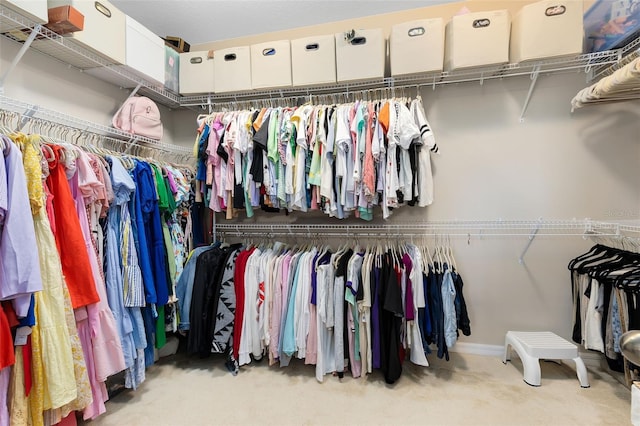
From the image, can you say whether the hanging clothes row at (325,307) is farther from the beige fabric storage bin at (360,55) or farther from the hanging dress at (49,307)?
the beige fabric storage bin at (360,55)

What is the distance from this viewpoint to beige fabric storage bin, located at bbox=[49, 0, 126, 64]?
1.71 meters

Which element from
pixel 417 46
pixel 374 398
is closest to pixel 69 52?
pixel 417 46

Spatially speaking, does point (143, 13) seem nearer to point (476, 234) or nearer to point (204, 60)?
point (204, 60)

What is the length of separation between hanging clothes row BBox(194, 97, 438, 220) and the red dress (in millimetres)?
913

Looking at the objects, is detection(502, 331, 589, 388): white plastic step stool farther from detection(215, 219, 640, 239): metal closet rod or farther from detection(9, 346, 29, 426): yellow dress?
detection(9, 346, 29, 426): yellow dress

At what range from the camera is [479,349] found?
7.78ft

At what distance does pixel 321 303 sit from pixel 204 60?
78.8 inches

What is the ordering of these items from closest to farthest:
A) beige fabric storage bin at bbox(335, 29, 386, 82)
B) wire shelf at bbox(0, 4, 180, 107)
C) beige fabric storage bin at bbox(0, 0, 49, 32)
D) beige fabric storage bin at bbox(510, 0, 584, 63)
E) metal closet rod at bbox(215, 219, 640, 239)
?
beige fabric storage bin at bbox(0, 0, 49, 32)
wire shelf at bbox(0, 4, 180, 107)
beige fabric storage bin at bbox(510, 0, 584, 63)
beige fabric storage bin at bbox(335, 29, 386, 82)
metal closet rod at bbox(215, 219, 640, 239)

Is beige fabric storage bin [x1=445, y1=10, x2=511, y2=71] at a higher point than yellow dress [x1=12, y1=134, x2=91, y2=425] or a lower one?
higher

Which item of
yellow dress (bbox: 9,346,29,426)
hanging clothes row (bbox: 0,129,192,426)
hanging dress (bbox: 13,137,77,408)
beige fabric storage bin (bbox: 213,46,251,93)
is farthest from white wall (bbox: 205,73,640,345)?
yellow dress (bbox: 9,346,29,426)

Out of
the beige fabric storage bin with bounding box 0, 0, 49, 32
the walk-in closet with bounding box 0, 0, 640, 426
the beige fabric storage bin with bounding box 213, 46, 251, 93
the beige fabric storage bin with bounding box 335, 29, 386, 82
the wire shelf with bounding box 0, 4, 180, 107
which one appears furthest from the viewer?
the beige fabric storage bin with bounding box 213, 46, 251, 93

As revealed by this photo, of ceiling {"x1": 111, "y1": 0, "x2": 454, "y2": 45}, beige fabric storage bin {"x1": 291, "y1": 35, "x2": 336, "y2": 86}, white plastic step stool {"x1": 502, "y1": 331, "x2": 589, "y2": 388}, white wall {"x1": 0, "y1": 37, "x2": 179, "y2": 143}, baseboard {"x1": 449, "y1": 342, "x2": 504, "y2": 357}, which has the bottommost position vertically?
baseboard {"x1": 449, "y1": 342, "x2": 504, "y2": 357}

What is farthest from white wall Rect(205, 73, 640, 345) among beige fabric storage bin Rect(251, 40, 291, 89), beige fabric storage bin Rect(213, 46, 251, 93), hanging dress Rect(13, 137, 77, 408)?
hanging dress Rect(13, 137, 77, 408)

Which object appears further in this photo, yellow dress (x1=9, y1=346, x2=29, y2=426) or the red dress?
the red dress
